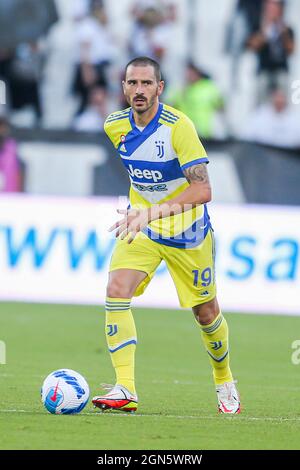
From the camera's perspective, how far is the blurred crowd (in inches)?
738

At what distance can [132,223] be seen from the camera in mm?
7465

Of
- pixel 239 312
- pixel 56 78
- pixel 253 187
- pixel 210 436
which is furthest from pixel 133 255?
pixel 56 78

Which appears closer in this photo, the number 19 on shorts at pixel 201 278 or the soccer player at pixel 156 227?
the soccer player at pixel 156 227

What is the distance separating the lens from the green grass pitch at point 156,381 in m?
6.54

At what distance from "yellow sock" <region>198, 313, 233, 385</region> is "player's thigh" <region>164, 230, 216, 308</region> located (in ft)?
0.64

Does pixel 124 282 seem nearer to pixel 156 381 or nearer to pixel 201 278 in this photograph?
pixel 201 278

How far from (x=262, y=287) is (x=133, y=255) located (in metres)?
7.78

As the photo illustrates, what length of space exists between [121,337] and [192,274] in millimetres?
725

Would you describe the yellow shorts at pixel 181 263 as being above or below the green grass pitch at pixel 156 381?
above

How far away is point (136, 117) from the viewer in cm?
809

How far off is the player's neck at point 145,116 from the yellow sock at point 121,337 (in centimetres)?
127
